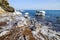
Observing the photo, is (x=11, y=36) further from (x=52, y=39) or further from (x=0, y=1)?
(x=0, y=1)

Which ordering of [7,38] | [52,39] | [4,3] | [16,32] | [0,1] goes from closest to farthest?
[7,38], [16,32], [52,39], [0,1], [4,3]

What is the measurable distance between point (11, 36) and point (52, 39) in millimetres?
5632

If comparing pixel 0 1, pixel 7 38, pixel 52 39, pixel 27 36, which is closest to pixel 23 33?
pixel 27 36

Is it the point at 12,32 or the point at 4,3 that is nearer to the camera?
the point at 12,32

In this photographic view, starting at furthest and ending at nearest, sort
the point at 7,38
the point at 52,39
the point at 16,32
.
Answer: the point at 52,39
the point at 16,32
the point at 7,38

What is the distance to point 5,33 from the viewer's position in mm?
13781

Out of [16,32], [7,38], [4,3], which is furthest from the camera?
[4,3]

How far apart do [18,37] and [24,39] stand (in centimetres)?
48

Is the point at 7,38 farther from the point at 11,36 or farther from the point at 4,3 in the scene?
the point at 4,3

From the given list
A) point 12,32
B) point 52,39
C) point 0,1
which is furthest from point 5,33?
point 0,1

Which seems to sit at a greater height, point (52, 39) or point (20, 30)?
point (20, 30)

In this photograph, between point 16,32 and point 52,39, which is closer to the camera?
point 16,32

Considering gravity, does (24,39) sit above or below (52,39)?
above

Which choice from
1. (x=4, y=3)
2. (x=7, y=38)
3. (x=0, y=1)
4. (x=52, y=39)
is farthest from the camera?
(x=4, y=3)
